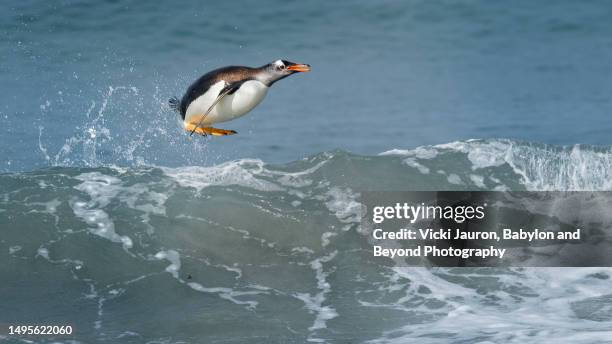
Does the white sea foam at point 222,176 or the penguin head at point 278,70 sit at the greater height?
the penguin head at point 278,70

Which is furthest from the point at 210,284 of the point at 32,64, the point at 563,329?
the point at 32,64

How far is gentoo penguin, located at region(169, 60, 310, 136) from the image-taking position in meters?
8.67

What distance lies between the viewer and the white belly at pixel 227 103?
870cm

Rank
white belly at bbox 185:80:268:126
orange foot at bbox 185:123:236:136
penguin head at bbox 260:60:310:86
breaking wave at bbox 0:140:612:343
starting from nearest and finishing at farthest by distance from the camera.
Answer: penguin head at bbox 260:60:310:86
white belly at bbox 185:80:268:126
orange foot at bbox 185:123:236:136
breaking wave at bbox 0:140:612:343

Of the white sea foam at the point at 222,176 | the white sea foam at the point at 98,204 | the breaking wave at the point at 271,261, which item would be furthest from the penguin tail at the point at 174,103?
the white sea foam at the point at 222,176

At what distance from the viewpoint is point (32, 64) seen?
22.3 meters

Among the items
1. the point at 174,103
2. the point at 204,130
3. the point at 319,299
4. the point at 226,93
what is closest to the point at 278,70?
the point at 226,93

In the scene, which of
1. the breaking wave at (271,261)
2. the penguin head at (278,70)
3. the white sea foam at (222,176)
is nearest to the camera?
the penguin head at (278,70)

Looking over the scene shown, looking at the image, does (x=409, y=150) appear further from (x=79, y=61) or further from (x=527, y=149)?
(x=79, y=61)

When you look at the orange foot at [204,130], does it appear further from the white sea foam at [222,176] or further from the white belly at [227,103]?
the white sea foam at [222,176]

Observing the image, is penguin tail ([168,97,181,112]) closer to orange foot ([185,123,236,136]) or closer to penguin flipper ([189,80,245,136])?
orange foot ([185,123,236,136])

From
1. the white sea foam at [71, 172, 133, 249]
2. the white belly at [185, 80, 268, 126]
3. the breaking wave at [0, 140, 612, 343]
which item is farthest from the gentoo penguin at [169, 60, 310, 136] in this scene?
the white sea foam at [71, 172, 133, 249]

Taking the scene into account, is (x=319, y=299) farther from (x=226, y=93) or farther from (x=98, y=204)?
(x=98, y=204)

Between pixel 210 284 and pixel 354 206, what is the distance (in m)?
2.75
